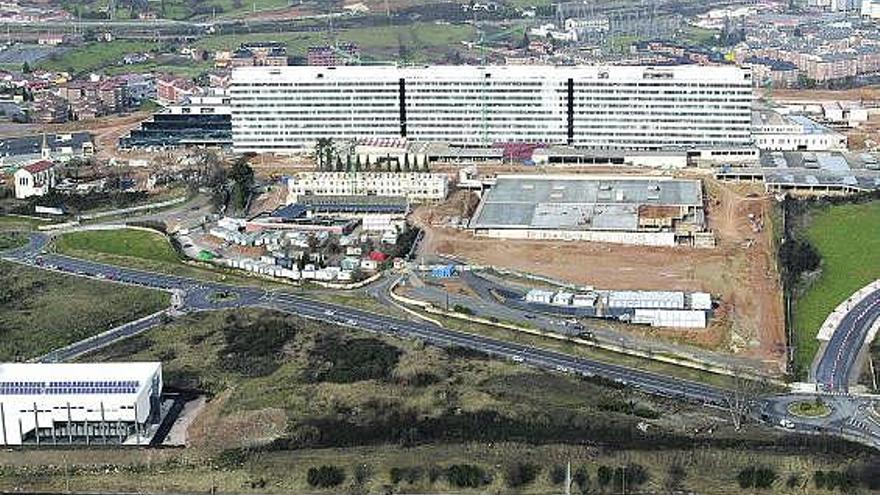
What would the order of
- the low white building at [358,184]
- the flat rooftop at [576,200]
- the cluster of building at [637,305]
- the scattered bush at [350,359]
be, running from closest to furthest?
the scattered bush at [350,359] < the cluster of building at [637,305] < the flat rooftop at [576,200] < the low white building at [358,184]

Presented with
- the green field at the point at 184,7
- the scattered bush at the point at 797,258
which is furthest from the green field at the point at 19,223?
the green field at the point at 184,7

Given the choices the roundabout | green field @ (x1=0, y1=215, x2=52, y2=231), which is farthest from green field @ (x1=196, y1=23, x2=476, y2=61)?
the roundabout

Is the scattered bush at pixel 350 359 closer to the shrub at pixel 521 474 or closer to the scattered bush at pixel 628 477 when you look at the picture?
the shrub at pixel 521 474

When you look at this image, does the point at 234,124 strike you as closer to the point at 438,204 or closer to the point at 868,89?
the point at 438,204

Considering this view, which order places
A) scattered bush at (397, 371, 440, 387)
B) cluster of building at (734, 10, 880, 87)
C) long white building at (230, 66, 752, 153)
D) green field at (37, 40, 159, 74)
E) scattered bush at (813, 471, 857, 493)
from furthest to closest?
green field at (37, 40, 159, 74)
cluster of building at (734, 10, 880, 87)
long white building at (230, 66, 752, 153)
scattered bush at (397, 371, 440, 387)
scattered bush at (813, 471, 857, 493)

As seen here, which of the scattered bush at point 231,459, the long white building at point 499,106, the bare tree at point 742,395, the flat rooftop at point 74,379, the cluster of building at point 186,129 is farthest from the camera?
the cluster of building at point 186,129

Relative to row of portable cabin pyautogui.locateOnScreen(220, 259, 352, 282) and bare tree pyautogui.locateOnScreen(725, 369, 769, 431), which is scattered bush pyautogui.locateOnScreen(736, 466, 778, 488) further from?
row of portable cabin pyautogui.locateOnScreen(220, 259, 352, 282)

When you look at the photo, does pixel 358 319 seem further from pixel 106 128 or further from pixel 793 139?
pixel 106 128
